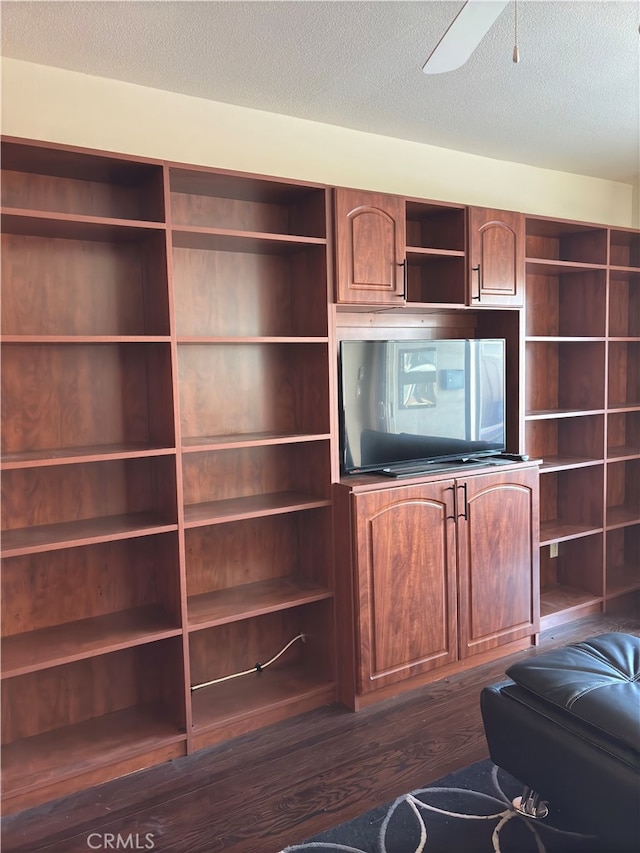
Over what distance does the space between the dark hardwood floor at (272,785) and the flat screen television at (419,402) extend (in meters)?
1.09

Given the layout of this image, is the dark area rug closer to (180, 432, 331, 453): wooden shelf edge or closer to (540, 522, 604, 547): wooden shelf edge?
(180, 432, 331, 453): wooden shelf edge

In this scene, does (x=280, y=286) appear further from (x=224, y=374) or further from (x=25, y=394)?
(x=25, y=394)

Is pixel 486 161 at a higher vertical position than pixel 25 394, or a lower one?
higher

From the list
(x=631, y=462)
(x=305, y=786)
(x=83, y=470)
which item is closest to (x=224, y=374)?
(x=83, y=470)

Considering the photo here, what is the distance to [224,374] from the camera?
9.50ft

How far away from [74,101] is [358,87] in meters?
1.13

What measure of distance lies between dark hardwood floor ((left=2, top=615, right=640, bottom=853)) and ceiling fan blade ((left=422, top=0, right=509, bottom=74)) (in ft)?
7.57

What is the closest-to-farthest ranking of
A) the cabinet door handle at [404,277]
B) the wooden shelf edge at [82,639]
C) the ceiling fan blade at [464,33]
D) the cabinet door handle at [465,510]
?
1. the ceiling fan blade at [464,33]
2. the wooden shelf edge at [82,639]
3. the cabinet door handle at [404,277]
4. the cabinet door handle at [465,510]

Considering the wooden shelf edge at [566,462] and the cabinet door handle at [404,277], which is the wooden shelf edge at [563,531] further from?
the cabinet door handle at [404,277]

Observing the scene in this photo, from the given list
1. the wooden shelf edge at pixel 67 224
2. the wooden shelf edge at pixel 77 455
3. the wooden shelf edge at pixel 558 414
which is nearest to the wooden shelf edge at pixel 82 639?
the wooden shelf edge at pixel 77 455

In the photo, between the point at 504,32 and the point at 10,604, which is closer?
the point at 504,32

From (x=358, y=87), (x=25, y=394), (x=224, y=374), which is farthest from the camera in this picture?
(x=224, y=374)

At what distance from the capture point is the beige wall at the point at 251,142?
246 cm

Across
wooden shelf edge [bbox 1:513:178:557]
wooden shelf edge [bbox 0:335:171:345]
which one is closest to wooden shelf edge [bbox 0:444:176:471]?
wooden shelf edge [bbox 1:513:178:557]
